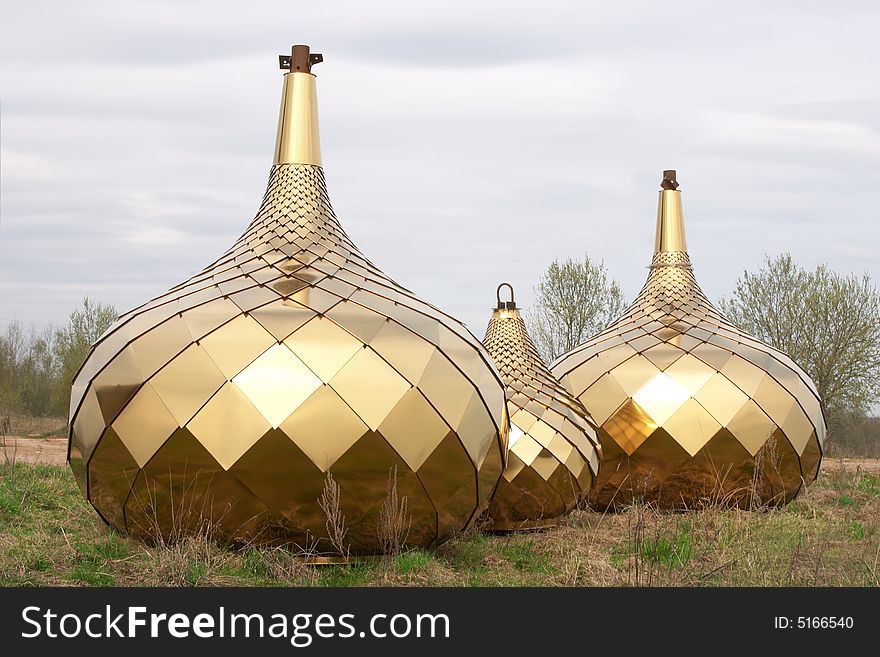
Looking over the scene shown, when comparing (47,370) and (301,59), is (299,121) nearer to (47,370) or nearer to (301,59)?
(301,59)

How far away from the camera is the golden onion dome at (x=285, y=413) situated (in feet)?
22.5

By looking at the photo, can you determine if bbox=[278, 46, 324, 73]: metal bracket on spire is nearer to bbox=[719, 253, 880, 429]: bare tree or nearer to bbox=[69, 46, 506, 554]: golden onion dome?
bbox=[69, 46, 506, 554]: golden onion dome

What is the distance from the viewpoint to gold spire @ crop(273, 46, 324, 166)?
898cm

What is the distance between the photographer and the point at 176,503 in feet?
23.1

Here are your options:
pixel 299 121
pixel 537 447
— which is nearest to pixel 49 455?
pixel 299 121

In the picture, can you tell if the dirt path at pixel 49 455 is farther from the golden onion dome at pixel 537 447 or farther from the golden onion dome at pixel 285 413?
the golden onion dome at pixel 285 413

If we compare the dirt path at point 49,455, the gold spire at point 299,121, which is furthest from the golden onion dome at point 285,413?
the dirt path at point 49,455

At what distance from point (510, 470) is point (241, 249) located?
324 cm

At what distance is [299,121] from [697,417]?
18.1 feet

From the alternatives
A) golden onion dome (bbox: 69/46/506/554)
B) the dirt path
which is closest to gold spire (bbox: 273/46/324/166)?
golden onion dome (bbox: 69/46/506/554)

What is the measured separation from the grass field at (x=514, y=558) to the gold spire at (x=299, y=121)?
141 inches

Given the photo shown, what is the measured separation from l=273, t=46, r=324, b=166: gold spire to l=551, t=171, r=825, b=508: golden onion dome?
15.4 feet

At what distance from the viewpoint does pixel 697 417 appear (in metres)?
11.2
